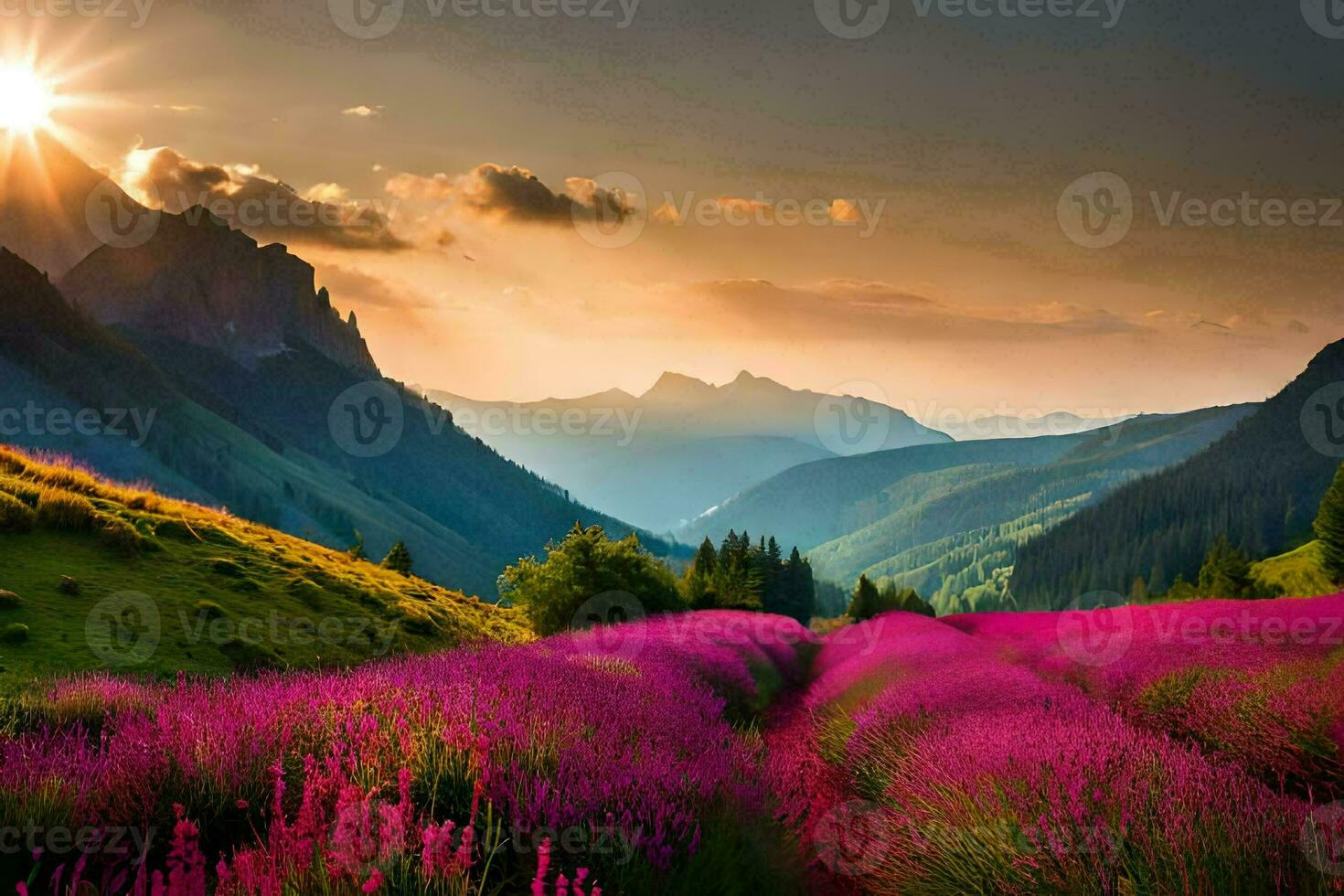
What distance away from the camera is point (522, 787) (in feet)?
14.2

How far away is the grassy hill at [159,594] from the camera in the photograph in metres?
12.1

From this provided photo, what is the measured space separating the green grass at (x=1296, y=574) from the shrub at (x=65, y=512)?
63274 mm

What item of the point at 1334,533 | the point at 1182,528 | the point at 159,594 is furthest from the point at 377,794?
the point at 1182,528

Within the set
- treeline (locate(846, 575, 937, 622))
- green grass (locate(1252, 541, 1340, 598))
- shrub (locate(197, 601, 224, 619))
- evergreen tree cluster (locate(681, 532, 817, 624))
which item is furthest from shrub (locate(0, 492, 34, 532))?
green grass (locate(1252, 541, 1340, 598))

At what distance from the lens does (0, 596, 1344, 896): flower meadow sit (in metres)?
3.70

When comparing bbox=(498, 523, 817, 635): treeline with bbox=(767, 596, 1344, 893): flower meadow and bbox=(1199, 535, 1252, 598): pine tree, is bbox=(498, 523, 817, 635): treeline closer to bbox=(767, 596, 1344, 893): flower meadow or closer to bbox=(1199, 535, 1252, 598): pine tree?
bbox=(767, 596, 1344, 893): flower meadow

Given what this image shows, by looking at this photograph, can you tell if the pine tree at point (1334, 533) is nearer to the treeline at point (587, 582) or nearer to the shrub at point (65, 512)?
the treeline at point (587, 582)

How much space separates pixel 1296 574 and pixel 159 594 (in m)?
105

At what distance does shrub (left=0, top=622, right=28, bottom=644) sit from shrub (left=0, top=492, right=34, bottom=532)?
5.60m

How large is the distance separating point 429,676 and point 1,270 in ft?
862

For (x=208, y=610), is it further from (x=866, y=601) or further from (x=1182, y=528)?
(x=1182, y=528)

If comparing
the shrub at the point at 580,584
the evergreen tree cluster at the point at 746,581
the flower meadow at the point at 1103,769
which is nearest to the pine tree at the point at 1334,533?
the evergreen tree cluster at the point at 746,581

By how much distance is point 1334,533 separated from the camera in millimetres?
47719

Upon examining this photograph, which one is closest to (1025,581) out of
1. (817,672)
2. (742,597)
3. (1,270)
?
(742,597)
